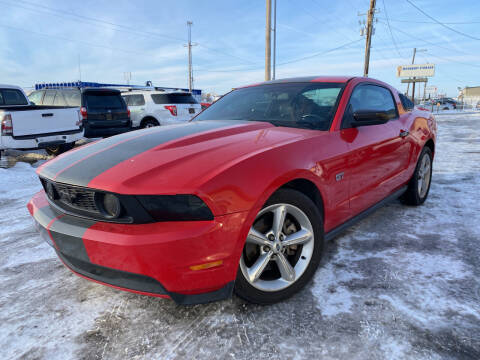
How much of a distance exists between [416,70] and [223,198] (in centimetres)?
5830

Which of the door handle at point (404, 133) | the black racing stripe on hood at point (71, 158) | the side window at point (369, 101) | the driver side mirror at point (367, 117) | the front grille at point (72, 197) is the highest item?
the side window at point (369, 101)

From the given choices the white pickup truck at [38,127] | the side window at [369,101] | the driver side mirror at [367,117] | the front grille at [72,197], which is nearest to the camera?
the front grille at [72,197]

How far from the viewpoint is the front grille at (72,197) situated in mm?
1843

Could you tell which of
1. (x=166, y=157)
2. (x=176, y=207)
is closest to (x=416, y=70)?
(x=166, y=157)

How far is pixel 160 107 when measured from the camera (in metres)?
10.9

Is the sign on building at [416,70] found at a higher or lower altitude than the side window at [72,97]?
higher

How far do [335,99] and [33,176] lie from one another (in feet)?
17.9

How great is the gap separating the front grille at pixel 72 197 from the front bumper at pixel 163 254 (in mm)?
93

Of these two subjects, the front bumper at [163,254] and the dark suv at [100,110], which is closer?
the front bumper at [163,254]

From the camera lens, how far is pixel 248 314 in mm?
2000

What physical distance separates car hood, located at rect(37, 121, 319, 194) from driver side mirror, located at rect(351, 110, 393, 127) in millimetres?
470

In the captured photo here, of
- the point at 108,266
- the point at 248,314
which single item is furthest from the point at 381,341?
the point at 108,266

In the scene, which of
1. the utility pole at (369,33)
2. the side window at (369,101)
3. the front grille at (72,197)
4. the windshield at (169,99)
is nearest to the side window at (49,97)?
the windshield at (169,99)

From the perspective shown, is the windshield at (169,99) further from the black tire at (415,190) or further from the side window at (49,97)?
the black tire at (415,190)
